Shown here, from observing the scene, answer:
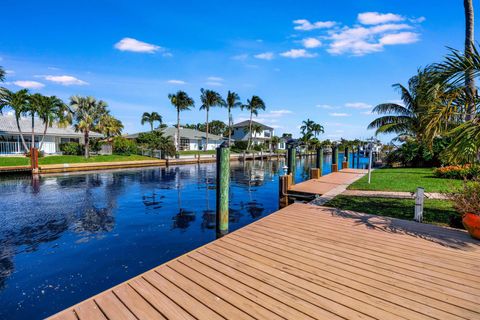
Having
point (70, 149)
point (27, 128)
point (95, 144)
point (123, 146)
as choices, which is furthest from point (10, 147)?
point (123, 146)

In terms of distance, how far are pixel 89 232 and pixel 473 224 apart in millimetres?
11638

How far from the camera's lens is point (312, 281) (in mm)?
3982

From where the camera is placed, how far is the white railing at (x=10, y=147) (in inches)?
1220

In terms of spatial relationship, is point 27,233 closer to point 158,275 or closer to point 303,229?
point 158,275

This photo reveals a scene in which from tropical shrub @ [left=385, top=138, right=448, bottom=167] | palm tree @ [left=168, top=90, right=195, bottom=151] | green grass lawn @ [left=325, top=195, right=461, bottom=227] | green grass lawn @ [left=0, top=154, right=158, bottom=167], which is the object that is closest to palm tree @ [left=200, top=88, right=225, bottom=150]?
palm tree @ [left=168, top=90, right=195, bottom=151]

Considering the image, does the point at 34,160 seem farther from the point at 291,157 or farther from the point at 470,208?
the point at 470,208

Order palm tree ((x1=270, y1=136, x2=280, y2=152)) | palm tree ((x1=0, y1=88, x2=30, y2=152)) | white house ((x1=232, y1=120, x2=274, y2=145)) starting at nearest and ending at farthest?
palm tree ((x1=0, y1=88, x2=30, y2=152))
white house ((x1=232, y1=120, x2=274, y2=145))
palm tree ((x1=270, y1=136, x2=280, y2=152))

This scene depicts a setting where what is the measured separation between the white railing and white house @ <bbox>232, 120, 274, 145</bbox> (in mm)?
46171

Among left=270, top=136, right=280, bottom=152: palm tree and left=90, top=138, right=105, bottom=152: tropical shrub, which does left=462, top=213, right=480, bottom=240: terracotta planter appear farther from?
left=270, top=136, right=280, bottom=152: palm tree

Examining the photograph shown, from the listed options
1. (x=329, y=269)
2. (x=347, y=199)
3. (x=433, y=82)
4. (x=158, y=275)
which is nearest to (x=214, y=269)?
(x=158, y=275)

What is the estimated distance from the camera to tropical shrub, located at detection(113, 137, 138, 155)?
3831 cm

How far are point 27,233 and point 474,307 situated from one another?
12.6 m

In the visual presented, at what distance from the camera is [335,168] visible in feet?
69.5

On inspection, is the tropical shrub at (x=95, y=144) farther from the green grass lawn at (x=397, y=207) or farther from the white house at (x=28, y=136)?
the green grass lawn at (x=397, y=207)
